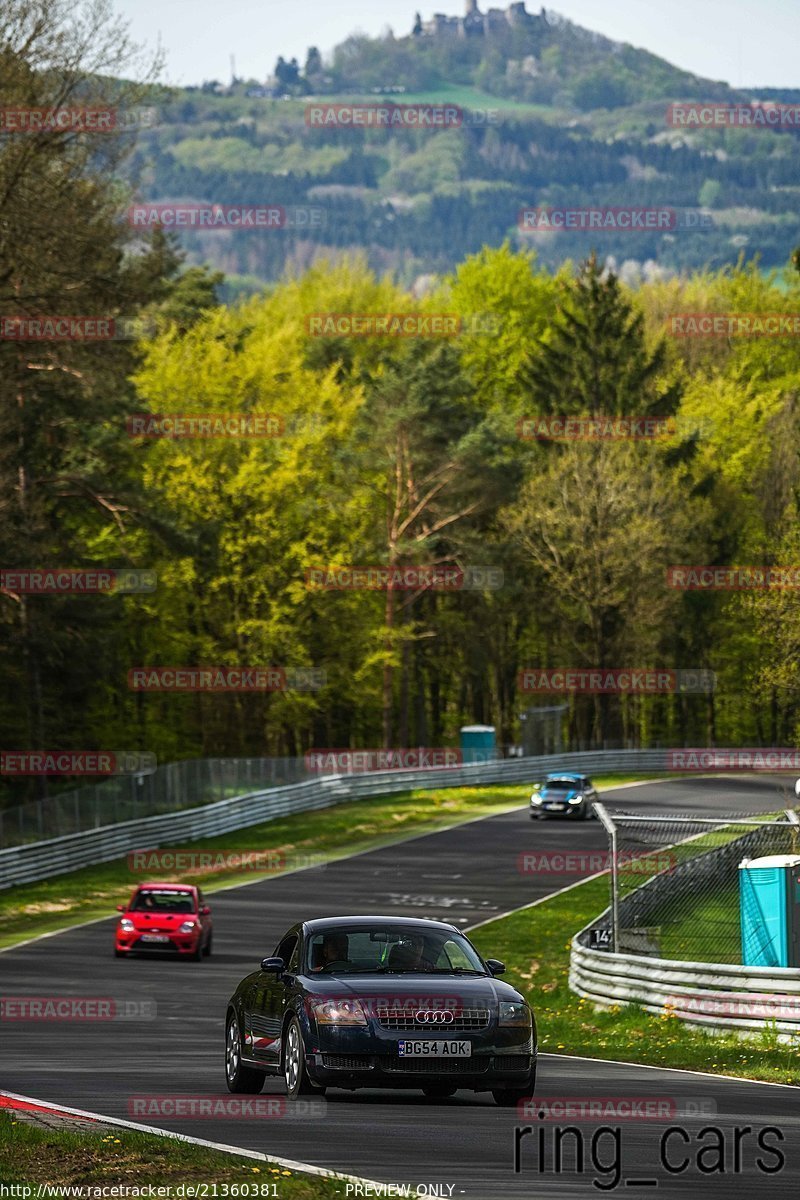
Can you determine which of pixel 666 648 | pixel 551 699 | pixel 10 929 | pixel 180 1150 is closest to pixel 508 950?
pixel 10 929

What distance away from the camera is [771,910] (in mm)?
20797

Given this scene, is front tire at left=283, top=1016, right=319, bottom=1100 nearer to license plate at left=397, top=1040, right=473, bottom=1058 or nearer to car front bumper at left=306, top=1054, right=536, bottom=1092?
car front bumper at left=306, top=1054, right=536, bottom=1092

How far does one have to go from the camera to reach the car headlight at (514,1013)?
1274 cm

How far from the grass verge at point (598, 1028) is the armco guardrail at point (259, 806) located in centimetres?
1360

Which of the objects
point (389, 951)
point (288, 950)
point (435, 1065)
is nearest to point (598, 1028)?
point (288, 950)

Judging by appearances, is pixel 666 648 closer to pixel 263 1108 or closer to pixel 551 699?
pixel 551 699

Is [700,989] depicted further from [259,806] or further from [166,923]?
[259,806]

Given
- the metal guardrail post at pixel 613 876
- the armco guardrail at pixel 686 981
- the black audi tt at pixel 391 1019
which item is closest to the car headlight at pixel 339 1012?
the black audi tt at pixel 391 1019

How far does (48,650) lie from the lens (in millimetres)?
54344

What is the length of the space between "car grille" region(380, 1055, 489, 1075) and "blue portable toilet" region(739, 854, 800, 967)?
8.67m

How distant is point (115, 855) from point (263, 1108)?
35229 mm

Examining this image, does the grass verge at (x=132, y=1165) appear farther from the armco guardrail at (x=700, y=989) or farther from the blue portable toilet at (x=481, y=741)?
the blue portable toilet at (x=481, y=741)

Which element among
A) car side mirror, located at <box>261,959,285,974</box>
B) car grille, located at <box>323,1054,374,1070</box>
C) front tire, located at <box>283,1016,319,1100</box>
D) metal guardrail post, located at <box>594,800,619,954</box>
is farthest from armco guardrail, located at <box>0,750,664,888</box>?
car grille, located at <box>323,1054,374,1070</box>

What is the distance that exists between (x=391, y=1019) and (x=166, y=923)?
1948cm
